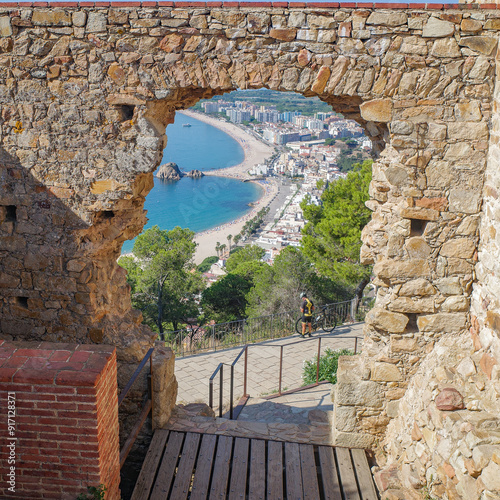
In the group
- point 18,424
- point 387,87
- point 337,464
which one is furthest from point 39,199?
point 337,464

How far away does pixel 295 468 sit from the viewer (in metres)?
4.95

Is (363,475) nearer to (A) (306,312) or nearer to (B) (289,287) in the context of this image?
(A) (306,312)

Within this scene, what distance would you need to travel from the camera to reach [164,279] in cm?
1820

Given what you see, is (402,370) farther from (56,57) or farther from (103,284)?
(56,57)

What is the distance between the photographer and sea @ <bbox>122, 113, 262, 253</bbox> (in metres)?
68.7

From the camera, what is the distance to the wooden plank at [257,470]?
15.3 feet

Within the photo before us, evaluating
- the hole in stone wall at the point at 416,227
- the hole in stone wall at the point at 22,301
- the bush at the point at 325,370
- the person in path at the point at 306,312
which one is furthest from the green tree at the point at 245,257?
the hole in stone wall at the point at 416,227

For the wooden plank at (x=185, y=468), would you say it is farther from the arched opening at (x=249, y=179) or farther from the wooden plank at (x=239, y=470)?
the arched opening at (x=249, y=179)

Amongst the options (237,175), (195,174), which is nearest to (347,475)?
(237,175)

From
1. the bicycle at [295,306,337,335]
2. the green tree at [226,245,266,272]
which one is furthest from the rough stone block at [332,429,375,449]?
the green tree at [226,245,266,272]

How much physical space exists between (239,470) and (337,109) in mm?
3893

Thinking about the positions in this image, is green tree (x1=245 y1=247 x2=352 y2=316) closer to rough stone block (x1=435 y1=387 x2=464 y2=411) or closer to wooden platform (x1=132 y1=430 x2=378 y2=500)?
wooden platform (x1=132 y1=430 x2=378 y2=500)

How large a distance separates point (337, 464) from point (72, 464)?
2720 millimetres

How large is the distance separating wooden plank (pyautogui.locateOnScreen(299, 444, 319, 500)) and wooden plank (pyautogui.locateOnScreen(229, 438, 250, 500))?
58cm
